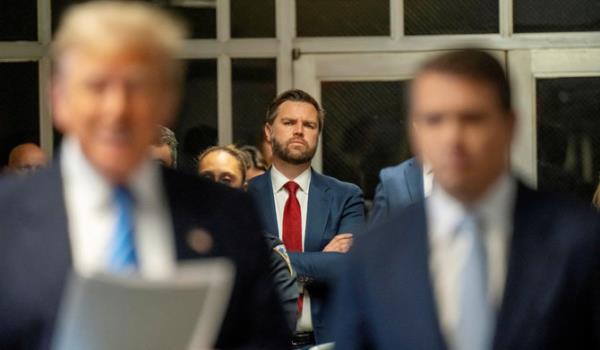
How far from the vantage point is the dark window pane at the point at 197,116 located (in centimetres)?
1007

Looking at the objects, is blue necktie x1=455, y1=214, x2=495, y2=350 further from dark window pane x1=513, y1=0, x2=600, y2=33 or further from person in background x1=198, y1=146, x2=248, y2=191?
dark window pane x1=513, y1=0, x2=600, y2=33

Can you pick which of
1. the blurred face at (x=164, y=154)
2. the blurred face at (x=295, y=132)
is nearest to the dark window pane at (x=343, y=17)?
the blurred face at (x=295, y=132)

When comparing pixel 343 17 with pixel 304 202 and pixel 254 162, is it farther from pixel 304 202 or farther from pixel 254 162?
pixel 304 202

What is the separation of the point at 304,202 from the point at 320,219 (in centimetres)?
14

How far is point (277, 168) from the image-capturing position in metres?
7.53

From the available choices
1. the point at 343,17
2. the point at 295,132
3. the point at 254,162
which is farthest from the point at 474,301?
the point at 343,17

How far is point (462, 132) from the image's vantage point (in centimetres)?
322

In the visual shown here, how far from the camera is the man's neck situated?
295 inches

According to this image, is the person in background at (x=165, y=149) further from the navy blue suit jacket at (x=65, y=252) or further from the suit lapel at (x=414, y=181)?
the navy blue suit jacket at (x=65, y=252)

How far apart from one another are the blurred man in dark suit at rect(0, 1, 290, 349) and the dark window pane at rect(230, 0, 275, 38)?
700 centimetres

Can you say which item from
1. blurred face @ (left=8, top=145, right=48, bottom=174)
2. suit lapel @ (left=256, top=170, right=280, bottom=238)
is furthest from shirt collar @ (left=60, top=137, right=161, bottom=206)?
blurred face @ (left=8, top=145, right=48, bottom=174)

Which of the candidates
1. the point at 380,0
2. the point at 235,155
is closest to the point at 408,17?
the point at 380,0

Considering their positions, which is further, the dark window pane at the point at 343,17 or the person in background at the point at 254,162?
the dark window pane at the point at 343,17

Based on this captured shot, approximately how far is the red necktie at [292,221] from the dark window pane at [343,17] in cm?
272
